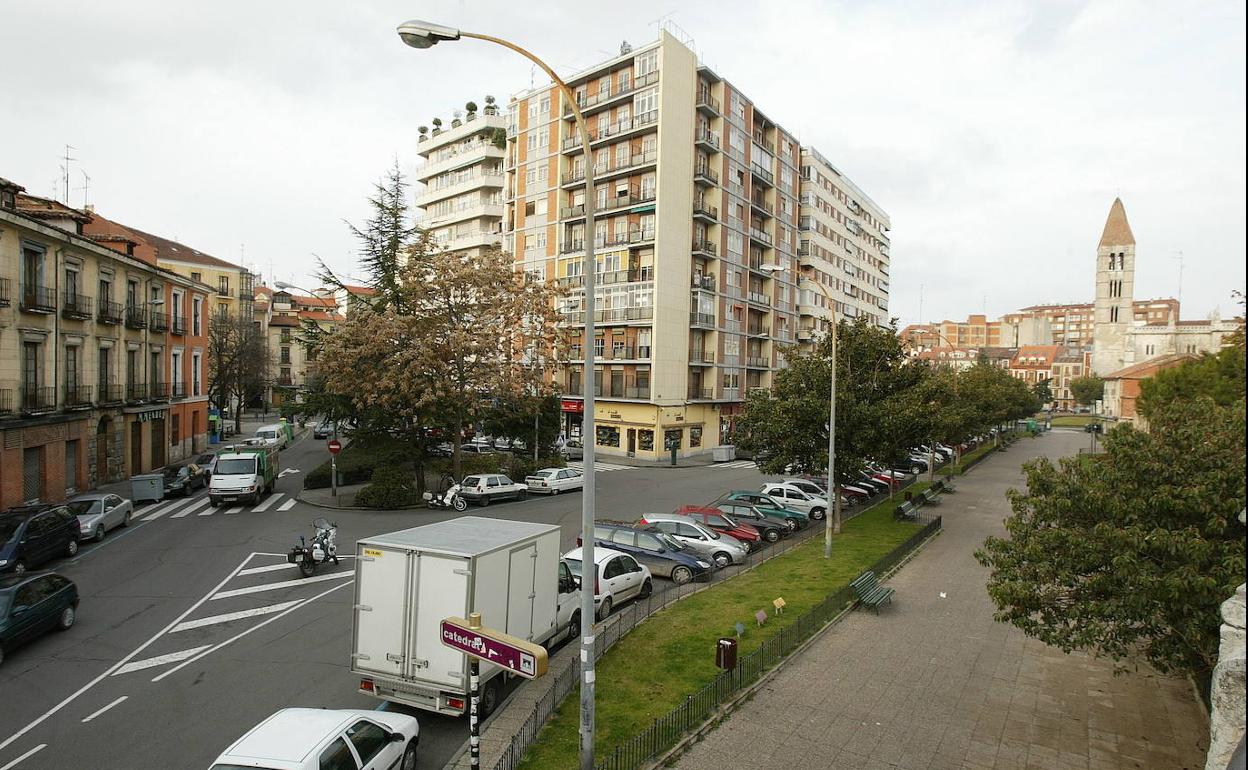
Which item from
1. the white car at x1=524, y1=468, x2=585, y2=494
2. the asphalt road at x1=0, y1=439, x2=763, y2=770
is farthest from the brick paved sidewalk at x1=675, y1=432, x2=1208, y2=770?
the white car at x1=524, y1=468, x2=585, y2=494

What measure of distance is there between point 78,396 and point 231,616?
2115cm

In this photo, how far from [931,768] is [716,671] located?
13.0 ft

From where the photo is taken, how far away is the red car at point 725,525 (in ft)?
79.7

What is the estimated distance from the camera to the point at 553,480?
34469mm

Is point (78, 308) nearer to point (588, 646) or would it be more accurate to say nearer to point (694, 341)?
point (588, 646)

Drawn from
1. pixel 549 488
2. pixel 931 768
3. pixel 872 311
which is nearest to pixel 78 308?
pixel 549 488

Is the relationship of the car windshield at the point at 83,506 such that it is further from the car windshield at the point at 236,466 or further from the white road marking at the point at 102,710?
the white road marking at the point at 102,710

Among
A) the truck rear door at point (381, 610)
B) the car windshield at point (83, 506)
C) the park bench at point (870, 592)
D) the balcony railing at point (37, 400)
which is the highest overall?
the balcony railing at point (37, 400)

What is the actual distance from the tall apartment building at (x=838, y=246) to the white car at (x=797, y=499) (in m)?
32.7

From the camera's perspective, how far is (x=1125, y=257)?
112000 mm

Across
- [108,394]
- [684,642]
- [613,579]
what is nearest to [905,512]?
[613,579]

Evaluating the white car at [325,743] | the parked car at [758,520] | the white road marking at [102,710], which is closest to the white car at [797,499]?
the parked car at [758,520]

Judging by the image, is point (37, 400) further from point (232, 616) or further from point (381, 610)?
point (381, 610)

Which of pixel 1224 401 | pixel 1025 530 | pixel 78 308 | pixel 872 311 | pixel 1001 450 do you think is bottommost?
pixel 1001 450
